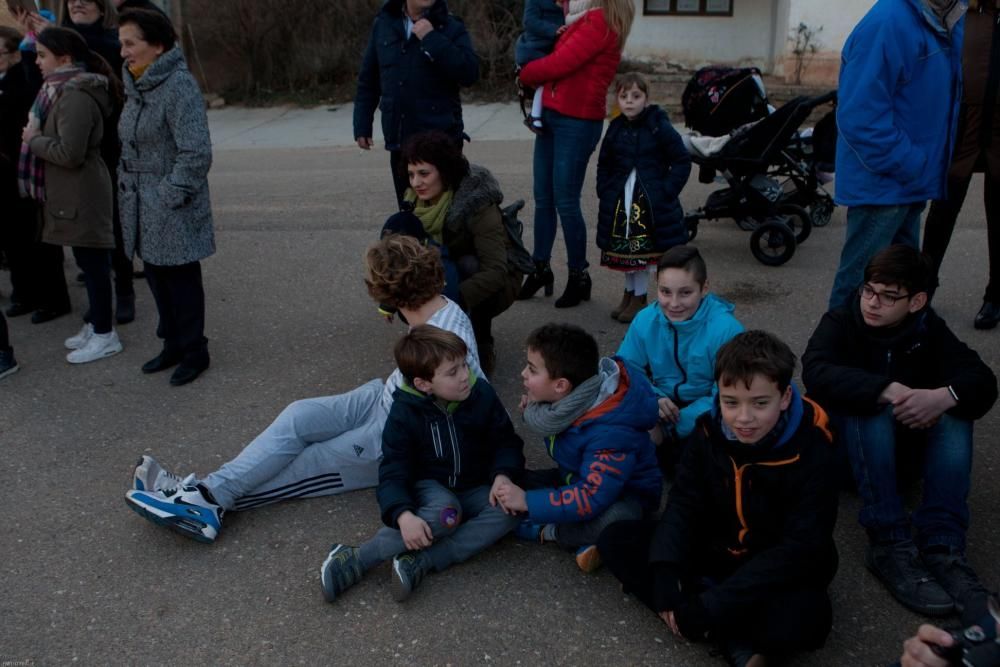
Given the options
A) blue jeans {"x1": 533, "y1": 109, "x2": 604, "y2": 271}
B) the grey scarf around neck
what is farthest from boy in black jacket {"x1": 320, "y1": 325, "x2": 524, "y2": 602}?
blue jeans {"x1": 533, "y1": 109, "x2": 604, "y2": 271}

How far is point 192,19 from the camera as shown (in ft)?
52.0

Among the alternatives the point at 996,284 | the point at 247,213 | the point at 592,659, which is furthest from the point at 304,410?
the point at 247,213

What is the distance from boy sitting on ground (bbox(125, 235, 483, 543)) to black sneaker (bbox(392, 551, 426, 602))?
0.56m

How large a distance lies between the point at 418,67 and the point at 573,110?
0.90m

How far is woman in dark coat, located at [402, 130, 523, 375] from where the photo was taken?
436 cm

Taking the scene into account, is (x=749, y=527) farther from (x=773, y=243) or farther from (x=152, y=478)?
(x=773, y=243)

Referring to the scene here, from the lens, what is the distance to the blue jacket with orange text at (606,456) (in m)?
3.04

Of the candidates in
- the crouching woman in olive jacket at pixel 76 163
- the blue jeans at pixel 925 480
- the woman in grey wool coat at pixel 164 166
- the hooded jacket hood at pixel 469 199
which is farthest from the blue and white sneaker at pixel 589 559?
the crouching woman in olive jacket at pixel 76 163

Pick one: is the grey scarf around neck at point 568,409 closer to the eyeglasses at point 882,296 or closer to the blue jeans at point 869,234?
the eyeglasses at point 882,296

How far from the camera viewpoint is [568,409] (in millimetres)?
3070

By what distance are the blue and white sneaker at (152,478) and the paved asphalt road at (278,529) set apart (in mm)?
169

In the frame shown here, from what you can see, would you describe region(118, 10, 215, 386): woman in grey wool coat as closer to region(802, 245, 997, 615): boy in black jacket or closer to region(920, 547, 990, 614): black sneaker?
region(802, 245, 997, 615): boy in black jacket

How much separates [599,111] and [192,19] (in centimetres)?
1280

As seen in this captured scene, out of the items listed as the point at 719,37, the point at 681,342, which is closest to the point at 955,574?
the point at 681,342
